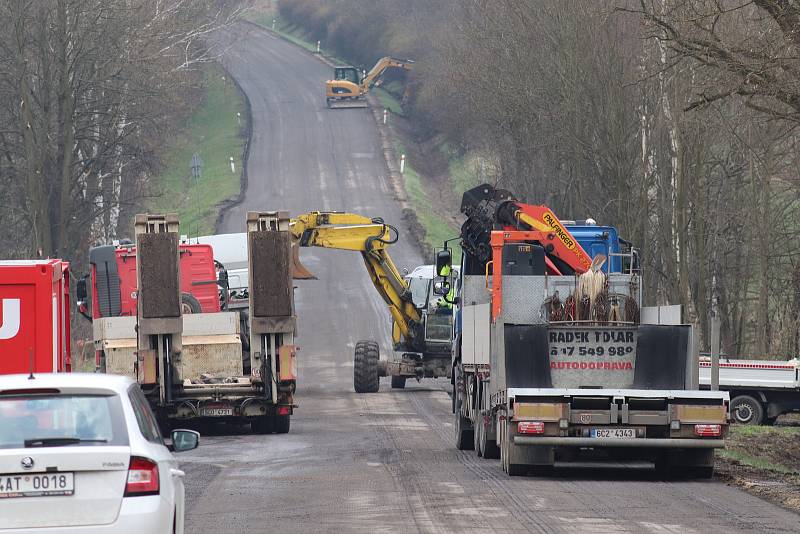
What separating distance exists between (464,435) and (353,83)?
207ft

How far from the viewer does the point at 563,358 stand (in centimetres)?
1689

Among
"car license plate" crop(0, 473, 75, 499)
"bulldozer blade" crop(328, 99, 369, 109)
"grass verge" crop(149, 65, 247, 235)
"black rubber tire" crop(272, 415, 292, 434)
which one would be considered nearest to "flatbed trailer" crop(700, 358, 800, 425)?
"black rubber tire" crop(272, 415, 292, 434)

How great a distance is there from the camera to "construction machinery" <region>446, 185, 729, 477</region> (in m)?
15.3

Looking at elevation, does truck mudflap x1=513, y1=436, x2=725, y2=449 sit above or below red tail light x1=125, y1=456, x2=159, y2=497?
below

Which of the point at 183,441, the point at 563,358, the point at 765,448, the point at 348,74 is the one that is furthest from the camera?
the point at 348,74

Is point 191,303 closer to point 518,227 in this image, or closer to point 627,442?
point 518,227

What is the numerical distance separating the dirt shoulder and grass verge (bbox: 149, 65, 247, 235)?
33041mm

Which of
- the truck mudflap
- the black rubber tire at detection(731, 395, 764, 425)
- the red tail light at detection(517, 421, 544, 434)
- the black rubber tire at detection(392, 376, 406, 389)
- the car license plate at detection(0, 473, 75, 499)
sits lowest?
the black rubber tire at detection(731, 395, 764, 425)

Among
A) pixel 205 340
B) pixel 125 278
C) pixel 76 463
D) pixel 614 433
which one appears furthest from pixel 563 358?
pixel 125 278

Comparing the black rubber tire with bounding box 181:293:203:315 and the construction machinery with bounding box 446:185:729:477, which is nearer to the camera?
the construction machinery with bounding box 446:185:729:477

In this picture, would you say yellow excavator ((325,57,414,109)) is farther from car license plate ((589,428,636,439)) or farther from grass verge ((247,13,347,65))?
car license plate ((589,428,636,439))

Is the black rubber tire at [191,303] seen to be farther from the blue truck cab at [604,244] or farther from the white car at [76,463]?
the white car at [76,463]

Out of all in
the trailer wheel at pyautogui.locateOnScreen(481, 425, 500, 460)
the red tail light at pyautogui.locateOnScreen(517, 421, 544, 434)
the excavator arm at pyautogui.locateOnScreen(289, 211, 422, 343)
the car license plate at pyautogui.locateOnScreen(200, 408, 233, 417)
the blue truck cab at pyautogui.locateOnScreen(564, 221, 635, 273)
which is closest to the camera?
the red tail light at pyautogui.locateOnScreen(517, 421, 544, 434)

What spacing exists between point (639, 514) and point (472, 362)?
6537mm
